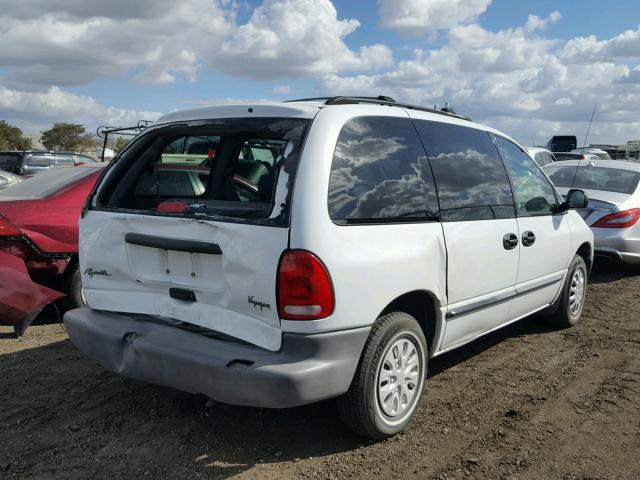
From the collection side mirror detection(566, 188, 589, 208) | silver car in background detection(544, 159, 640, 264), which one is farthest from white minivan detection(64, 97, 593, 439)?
silver car in background detection(544, 159, 640, 264)

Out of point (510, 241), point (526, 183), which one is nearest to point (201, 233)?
point (510, 241)

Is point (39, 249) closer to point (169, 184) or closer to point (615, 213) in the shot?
point (169, 184)

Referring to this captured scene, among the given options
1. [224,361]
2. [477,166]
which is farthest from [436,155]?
[224,361]

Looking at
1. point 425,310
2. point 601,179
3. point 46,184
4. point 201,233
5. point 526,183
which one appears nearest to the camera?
Result: point 201,233

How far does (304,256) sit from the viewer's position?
2.87 m

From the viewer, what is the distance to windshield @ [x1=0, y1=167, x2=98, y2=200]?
6113mm

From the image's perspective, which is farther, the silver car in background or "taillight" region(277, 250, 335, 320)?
the silver car in background

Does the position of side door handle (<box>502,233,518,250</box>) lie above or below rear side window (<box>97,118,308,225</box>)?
below

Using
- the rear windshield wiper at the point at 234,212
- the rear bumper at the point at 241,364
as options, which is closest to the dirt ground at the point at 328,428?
the rear bumper at the point at 241,364

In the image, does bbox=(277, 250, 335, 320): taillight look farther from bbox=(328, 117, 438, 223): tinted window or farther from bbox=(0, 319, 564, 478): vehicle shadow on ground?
bbox=(0, 319, 564, 478): vehicle shadow on ground

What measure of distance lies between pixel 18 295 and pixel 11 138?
47571 millimetres


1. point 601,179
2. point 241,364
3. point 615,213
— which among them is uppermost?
point 601,179

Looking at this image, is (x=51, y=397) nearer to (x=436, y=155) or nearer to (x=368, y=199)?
(x=368, y=199)

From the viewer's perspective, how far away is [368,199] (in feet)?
10.6
